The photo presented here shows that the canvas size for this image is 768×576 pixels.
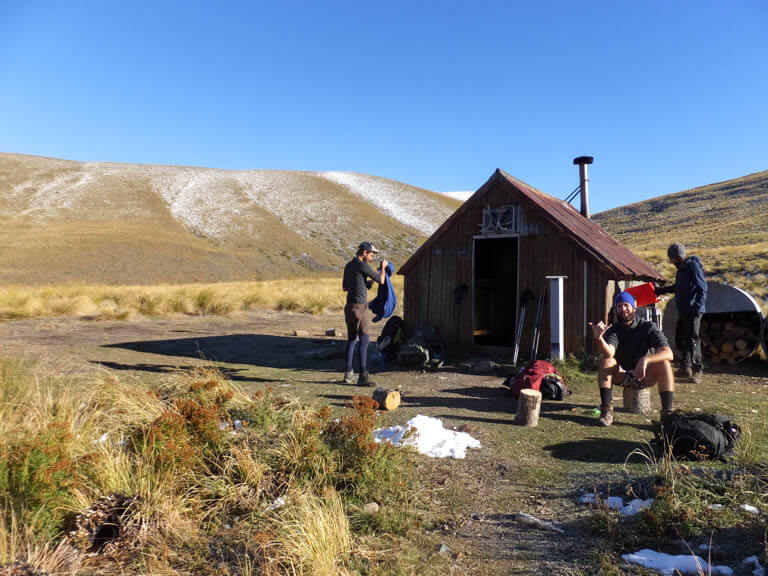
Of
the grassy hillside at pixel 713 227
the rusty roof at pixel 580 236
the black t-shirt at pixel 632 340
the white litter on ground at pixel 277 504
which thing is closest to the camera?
the white litter on ground at pixel 277 504

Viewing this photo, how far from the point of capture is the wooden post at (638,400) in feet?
20.7

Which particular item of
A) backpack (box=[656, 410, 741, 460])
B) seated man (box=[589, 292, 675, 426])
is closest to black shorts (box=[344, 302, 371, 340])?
seated man (box=[589, 292, 675, 426])

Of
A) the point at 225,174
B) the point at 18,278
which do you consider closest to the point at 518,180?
the point at 18,278

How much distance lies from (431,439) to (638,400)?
2828 mm

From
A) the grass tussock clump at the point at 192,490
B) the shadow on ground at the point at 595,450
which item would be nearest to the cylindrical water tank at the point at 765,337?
the shadow on ground at the point at 595,450

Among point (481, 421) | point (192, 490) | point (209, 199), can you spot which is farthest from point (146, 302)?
point (209, 199)

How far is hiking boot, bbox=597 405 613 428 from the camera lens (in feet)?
19.0

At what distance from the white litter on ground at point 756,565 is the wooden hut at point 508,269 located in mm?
6354

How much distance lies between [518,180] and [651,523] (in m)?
8.25

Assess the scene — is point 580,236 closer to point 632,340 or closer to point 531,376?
point 531,376

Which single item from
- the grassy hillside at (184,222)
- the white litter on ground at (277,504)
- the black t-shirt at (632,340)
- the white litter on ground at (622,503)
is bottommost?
the white litter on ground at (277,504)

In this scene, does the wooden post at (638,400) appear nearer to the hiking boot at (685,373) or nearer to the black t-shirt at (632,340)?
the black t-shirt at (632,340)

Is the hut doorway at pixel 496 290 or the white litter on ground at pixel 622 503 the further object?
the hut doorway at pixel 496 290

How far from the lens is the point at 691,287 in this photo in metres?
7.96
